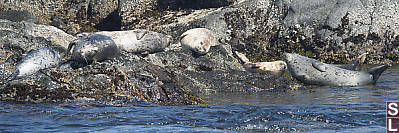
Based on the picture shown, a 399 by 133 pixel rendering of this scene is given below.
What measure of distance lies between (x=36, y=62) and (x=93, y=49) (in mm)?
1132

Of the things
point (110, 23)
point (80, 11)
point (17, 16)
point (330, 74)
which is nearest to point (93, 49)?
point (330, 74)

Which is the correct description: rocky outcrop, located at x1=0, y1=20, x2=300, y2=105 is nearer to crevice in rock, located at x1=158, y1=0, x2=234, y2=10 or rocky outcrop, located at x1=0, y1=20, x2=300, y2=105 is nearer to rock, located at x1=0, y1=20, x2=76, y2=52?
rock, located at x1=0, y1=20, x2=76, y2=52

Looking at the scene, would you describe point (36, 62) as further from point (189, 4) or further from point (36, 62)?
point (189, 4)

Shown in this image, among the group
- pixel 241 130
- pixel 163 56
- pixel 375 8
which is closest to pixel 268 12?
pixel 375 8

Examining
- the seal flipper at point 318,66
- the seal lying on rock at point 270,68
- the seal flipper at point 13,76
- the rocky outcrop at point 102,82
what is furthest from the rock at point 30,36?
the seal flipper at point 318,66

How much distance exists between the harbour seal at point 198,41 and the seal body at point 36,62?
11.7ft

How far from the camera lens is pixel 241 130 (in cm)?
→ 496

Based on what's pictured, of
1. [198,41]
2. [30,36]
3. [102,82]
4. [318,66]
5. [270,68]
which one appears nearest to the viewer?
[102,82]

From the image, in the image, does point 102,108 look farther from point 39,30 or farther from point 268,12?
point 268,12

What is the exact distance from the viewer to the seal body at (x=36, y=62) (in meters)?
7.71

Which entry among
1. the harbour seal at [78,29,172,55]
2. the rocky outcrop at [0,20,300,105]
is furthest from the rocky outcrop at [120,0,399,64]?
the rocky outcrop at [0,20,300,105]

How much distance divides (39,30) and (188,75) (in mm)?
3106

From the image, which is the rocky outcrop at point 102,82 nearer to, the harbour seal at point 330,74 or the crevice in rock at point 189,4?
the harbour seal at point 330,74

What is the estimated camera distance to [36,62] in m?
7.91
